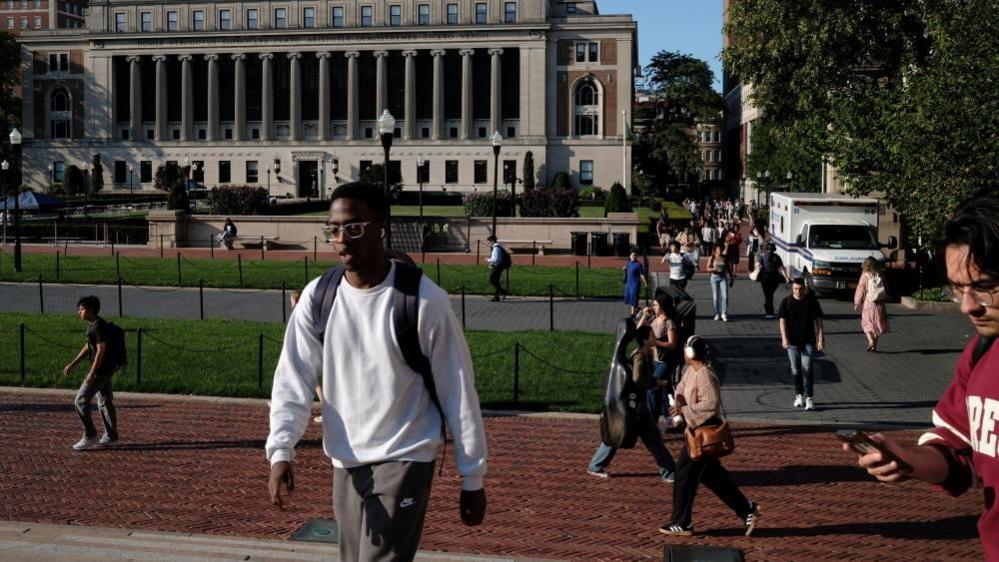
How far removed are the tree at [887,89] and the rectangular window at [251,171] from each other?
213 ft

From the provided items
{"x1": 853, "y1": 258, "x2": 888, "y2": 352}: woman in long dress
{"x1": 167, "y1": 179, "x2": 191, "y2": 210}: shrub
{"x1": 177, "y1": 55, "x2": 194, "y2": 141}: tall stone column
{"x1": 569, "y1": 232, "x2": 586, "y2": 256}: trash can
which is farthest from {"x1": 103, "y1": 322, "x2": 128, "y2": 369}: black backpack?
{"x1": 177, "y1": 55, "x2": 194, "y2": 141}: tall stone column

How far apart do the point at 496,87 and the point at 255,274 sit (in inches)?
2557

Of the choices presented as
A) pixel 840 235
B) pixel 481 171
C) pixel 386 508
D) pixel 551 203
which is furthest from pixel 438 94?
pixel 386 508

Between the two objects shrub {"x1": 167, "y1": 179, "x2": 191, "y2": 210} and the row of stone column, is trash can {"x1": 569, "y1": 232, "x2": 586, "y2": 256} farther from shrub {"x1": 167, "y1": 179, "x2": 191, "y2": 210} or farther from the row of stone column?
the row of stone column

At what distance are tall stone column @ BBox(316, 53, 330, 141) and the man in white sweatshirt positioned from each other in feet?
321

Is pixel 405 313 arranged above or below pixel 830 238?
above

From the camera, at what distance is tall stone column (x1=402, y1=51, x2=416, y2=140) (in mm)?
99000

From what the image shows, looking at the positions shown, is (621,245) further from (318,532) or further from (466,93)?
(466,93)

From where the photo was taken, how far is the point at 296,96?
10200cm

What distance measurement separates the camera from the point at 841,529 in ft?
32.8

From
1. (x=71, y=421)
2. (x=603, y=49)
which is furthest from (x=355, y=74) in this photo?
(x=71, y=421)

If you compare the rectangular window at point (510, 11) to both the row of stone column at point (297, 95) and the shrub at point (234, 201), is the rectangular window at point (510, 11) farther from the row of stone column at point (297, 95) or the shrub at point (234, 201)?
the shrub at point (234, 201)

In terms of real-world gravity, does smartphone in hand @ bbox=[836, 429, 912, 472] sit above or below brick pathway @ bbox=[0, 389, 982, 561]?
above

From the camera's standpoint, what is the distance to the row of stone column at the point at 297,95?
324 feet
